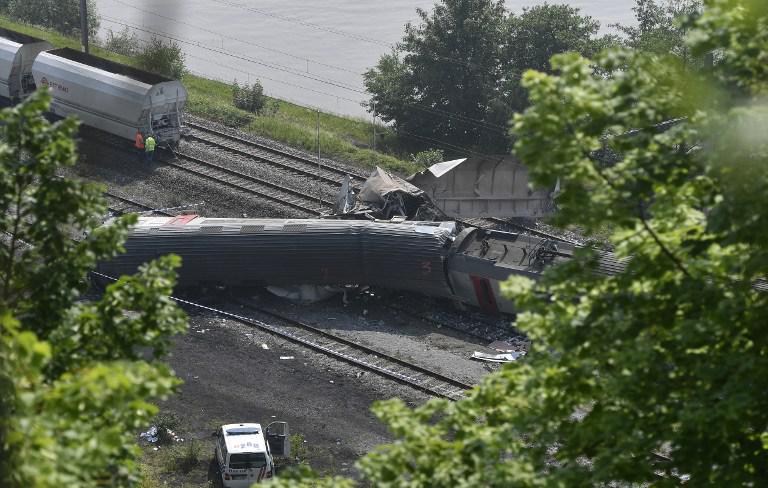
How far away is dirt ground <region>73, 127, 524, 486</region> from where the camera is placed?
21.2 m

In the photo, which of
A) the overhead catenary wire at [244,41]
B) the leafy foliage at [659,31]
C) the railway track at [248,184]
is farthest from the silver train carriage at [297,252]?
the overhead catenary wire at [244,41]

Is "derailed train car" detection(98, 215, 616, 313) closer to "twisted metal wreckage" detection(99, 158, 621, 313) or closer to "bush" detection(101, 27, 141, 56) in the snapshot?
"twisted metal wreckage" detection(99, 158, 621, 313)

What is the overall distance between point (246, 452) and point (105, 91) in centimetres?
2009

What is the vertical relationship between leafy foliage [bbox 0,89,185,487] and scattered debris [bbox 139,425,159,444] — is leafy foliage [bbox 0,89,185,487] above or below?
above

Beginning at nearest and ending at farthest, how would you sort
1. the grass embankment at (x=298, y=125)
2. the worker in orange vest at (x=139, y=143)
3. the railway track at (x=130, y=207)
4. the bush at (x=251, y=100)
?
1. the railway track at (x=130, y=207)
2. the worker in orange vest at (x=139, y=143)
3. the grass embankment at (x=298, y=125)
4. the bush at (x=251, y=100)

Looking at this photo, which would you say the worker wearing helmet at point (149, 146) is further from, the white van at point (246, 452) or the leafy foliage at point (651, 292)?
the leafy foliage at point (651, 292)

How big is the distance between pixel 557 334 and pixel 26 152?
5.21 metres

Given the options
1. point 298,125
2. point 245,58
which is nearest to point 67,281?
point 298,125

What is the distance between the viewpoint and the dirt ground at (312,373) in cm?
2117

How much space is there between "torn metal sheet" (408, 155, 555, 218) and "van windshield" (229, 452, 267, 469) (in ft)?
42.6

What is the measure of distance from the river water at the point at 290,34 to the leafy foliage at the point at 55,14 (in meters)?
2.76

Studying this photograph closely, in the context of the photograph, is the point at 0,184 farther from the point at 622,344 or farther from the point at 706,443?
the point at 706,443

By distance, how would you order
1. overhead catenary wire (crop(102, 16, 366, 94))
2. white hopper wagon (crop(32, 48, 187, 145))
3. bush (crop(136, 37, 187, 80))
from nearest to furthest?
white hopper wagon (crop(32, 48, 187, 145)) < bush (crop(136, 37, 187, 80)) < overhead catenary wire (crop(102, 16, 366, 94))

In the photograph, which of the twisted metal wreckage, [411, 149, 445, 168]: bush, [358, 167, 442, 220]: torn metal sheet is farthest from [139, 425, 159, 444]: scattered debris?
[411, 149, 445, 168]: bush
